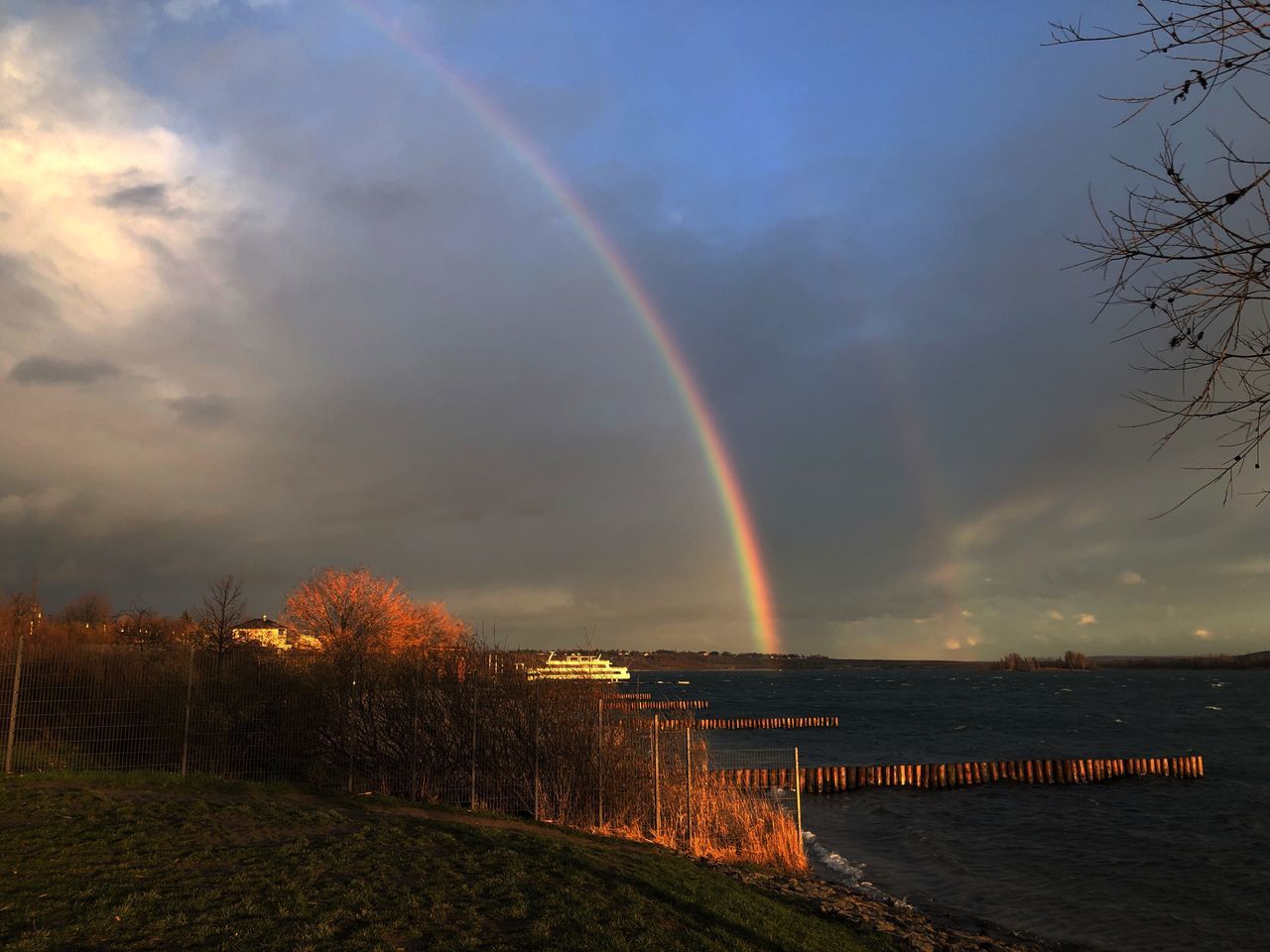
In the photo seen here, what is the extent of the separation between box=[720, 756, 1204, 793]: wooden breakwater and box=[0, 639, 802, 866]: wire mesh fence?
18.0 meters

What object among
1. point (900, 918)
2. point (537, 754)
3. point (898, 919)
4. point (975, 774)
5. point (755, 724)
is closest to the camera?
point (898, 919)

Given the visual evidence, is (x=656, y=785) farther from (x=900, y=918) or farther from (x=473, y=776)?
(x=900, y=918)

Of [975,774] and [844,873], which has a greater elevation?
[844,873]

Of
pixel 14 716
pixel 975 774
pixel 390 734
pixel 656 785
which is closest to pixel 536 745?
pixel 656 785

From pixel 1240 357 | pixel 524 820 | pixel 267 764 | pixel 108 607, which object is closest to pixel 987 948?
pixel 524 820

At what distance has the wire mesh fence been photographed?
18.9 meters

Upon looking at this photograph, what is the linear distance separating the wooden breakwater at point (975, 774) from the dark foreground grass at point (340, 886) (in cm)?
2375

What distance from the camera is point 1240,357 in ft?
13.8

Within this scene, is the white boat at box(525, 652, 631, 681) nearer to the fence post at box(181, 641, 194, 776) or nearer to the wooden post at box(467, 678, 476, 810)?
the wooden post at box(467, 678, 476, 810)

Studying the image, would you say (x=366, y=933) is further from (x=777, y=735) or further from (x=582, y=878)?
(x=777, y=735)

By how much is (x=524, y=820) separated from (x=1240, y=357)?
1574cm

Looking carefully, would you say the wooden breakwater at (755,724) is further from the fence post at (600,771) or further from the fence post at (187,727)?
the fence post at (187,727)

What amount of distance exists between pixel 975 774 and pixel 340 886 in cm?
3590

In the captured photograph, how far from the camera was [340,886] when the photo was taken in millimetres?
10305
